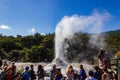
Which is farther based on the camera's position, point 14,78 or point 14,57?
point 14,57

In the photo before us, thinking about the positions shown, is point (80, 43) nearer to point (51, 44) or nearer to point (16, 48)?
point (51, 44)

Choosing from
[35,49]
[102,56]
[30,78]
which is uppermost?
[35,49]

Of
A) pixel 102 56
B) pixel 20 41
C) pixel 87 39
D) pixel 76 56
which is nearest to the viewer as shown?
pixel 102 56

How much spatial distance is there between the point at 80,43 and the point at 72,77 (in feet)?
140

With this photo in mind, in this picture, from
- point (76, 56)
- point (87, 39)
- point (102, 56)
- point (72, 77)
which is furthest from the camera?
point (87, 39)

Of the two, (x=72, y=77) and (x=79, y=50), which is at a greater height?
(x=79, y=50)

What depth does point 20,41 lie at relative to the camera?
65.2m

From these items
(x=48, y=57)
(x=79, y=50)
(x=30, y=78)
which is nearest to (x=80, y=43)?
(x=79, y=50)

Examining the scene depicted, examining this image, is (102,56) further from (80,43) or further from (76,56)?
(80,43)

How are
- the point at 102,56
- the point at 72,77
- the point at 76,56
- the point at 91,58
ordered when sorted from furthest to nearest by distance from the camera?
the point at 91,58
the point at 76,56
the point at 102,56
the point at 72,77

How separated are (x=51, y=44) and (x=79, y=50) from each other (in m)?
6.45

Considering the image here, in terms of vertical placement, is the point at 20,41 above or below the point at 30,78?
above

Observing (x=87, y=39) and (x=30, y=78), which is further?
(x=87, y=39)

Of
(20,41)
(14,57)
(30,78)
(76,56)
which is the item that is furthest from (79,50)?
(30,78)
